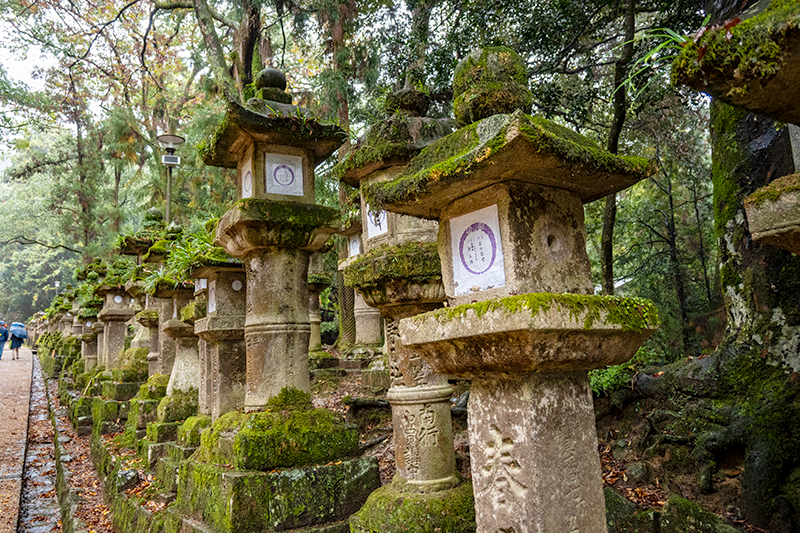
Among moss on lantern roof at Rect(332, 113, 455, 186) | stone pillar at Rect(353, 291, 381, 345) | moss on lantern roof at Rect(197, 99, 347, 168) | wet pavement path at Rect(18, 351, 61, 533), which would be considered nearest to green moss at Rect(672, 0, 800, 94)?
moss on lantern roof at Rect(332, 113, 455, 186)

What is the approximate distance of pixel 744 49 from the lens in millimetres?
1660

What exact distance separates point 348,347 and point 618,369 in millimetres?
6838

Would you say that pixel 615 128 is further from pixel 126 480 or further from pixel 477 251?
pixel 126 480

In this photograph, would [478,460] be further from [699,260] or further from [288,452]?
[699,260]

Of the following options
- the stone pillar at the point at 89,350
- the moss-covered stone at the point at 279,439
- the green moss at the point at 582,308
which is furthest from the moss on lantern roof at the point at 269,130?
the stone pillar at the point at 89,350

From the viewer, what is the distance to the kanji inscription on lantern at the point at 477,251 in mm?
2496

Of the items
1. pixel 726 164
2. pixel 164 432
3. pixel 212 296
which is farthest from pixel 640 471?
pixel 164 432

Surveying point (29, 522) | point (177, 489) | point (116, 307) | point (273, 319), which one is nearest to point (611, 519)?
point (273, 319)

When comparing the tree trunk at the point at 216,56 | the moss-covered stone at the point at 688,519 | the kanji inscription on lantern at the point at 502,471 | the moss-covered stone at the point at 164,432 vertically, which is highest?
the tree trunk at the point at 216,56

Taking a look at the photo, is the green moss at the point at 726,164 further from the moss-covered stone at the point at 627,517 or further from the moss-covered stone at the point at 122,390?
the moss-covered stone at the point at 122,390

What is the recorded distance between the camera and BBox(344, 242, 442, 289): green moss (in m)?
3.51

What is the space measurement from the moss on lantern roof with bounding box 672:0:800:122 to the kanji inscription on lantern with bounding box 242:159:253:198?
351cm

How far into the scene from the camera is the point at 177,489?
185 inches

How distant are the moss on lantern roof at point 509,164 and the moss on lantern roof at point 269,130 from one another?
1.91 meters
